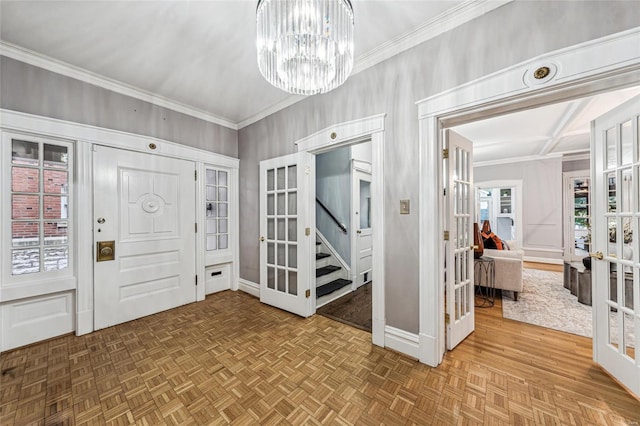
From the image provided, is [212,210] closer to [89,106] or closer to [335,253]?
[89,106]

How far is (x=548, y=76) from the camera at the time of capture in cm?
144

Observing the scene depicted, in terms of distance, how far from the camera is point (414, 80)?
6.50 feet

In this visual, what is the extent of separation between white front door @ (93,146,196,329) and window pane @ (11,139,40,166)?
41cm

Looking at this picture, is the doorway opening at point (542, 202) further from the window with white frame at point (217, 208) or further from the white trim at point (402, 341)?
the window with white frame at point (217, 208)

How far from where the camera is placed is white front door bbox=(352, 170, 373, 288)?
12.8 feet

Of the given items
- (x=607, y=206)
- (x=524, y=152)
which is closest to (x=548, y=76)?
(x=607, y=206)

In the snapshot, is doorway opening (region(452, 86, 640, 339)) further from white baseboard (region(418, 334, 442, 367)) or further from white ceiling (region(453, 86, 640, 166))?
white baseboard (region(418, 334, 442, 367))

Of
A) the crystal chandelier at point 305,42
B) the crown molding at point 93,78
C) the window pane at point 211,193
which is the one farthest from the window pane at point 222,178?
the crystal chandelier at point 305,42

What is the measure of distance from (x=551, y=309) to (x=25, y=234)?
18.9 feet

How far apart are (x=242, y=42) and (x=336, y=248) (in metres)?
3.09

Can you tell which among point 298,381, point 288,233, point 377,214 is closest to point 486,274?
point 377,214

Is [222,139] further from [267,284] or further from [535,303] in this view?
[535,303]

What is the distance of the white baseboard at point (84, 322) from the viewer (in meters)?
2.39

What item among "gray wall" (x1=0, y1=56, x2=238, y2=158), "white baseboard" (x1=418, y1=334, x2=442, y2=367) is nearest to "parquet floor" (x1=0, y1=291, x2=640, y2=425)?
"white baseboard" (x1=418, y1=334, x2=442, y2=367)
